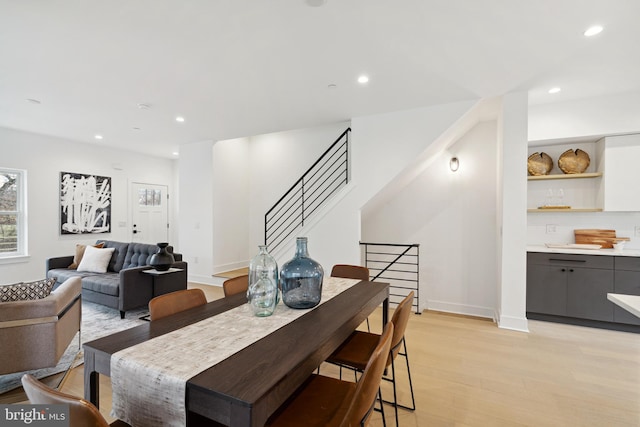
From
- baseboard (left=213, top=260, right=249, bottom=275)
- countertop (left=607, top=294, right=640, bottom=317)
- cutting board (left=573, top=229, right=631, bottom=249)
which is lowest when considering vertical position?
baseboard (left=213, top=260, right=249, bottom=275)

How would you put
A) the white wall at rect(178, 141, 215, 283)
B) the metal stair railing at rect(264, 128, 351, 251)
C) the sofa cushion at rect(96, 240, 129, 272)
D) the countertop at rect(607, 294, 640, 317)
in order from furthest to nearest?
1. the white wall at rect(178, 141, 215, 283)
2. the metal stair railing at rect(264, 128, 351, 251)
3. the sofa cushion at rect(96, 240, 129, 272)
4. the countertop at rect(607, 294, 640, 317)

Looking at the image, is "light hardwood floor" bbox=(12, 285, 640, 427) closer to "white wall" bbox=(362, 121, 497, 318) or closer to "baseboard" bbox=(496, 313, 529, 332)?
"baseboard" bbox=(496, 313, 529, 332)

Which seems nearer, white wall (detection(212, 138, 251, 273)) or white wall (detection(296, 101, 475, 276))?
white wall (detection(296, 101, 475, 276))

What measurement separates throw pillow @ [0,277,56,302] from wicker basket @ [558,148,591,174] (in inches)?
228

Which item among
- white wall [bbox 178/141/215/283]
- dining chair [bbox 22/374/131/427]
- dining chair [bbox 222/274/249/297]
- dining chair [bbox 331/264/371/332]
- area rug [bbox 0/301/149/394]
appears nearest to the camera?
dining chair [bbox 22/374/131/427]

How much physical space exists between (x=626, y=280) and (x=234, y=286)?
4225 millimetres

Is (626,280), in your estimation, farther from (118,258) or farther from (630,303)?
(118,258)

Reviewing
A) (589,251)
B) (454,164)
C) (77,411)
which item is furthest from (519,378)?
(77,411)

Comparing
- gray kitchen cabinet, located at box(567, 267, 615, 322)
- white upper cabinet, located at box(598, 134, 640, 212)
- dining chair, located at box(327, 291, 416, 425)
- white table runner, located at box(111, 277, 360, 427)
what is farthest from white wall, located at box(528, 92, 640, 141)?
white table runner, located at box(111, 277, 360, 427)

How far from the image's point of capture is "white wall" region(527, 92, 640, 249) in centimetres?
360

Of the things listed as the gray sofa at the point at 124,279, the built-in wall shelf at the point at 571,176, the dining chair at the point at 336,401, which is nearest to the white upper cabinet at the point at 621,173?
the built-in wall shelf at the point at 571,176

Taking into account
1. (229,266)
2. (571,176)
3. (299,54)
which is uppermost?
(299,54)

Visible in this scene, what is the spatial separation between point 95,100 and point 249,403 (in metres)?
4.37

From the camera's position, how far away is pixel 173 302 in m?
1.71
